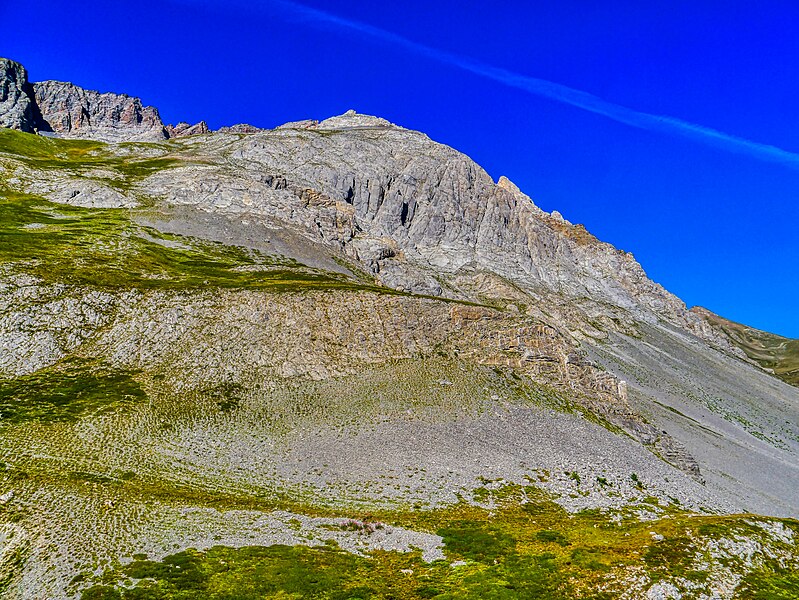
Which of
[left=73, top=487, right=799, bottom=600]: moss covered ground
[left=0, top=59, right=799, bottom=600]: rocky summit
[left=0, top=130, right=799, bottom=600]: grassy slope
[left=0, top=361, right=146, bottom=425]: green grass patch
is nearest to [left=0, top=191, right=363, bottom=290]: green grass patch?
[left=0, top=59, right=799, bottom=600]: rocky summit

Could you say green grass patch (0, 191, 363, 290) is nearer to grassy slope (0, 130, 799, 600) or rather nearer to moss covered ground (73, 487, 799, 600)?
grassy slope (0, 130, 799, 600)

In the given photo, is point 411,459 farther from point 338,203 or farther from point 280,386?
point 338,203

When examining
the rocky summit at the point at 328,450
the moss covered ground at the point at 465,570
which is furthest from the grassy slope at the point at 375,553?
the rocky summit at the point at 328,450

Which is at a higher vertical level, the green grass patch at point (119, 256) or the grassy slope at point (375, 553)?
the green grass patch at point (119, 256)

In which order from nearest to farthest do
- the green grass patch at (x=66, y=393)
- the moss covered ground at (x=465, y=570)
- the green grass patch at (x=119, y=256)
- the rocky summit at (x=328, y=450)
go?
the moss covered ground at (x=465, y=570), the rocky summit at (x=328, y=450), the green grass patch at (x=66, y=393), the green grass patch at (x=119, y=256)

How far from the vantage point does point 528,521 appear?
149 ft

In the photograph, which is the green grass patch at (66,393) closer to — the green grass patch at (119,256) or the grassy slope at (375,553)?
the grassy slope at (375,553)

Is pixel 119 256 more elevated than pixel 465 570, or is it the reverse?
pixel 119 256

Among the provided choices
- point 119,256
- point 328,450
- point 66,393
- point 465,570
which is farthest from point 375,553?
point 119,256

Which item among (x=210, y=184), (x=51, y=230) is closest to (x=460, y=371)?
(x=51, y=230)

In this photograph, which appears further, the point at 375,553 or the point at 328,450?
the point at 328,450

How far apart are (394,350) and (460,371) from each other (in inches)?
449

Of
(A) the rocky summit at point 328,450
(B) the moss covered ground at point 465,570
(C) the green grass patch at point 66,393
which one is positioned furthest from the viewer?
(C) the green grass patch at point 66,393

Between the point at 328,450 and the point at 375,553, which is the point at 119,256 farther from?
the point at 375,553
